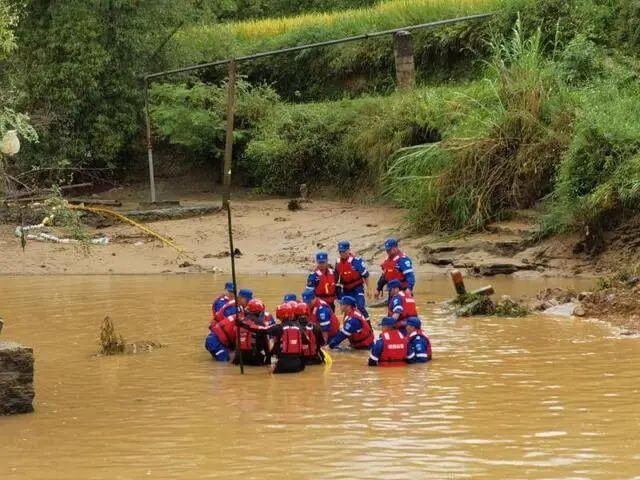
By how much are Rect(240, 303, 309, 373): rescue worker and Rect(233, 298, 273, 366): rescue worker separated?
7.0 inches

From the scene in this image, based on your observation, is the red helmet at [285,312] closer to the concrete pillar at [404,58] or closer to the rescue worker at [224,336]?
the rescue worker at [224,336]

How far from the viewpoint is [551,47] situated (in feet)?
99.2

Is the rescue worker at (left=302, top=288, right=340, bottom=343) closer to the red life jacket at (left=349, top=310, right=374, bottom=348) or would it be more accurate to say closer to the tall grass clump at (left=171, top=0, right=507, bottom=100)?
the red life jacket at (left=349, top=310, right=374, bottom=348)

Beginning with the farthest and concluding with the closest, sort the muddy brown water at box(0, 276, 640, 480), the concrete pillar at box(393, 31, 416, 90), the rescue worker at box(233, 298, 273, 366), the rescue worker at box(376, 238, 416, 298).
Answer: the concrete pillar at box(393, 31, 416, 90)
the rescue worker at box(376, 238, 416, 298)
the rescue worker at box(233, 298, 273, 366)
the muddy brown water at box(0, 276, 640, 480)

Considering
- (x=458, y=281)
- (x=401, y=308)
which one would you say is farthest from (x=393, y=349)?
(x=458, y=281)

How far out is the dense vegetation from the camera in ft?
79.7

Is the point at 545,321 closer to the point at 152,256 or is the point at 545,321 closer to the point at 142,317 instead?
the point at 142,317

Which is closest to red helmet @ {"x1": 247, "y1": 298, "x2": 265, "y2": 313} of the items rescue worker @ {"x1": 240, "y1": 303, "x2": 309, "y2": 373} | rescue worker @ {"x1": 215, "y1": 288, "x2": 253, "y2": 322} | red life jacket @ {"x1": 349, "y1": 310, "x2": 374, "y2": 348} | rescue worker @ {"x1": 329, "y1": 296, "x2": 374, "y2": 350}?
rescue worker @ {"x1": 240, "y1": 303, "x2": 309, "y2": 373}

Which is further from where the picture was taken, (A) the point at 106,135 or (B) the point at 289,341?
(A) the point at 106,135

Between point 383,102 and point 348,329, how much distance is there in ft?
52.9

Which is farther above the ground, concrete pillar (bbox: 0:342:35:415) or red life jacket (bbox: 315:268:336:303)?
concrete pillar (bbox: 0:342:35:415)

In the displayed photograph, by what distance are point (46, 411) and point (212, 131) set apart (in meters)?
22.1

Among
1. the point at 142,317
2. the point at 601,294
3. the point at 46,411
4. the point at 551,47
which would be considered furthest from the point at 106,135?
the point at 46,411

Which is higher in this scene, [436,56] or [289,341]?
[436,56]
